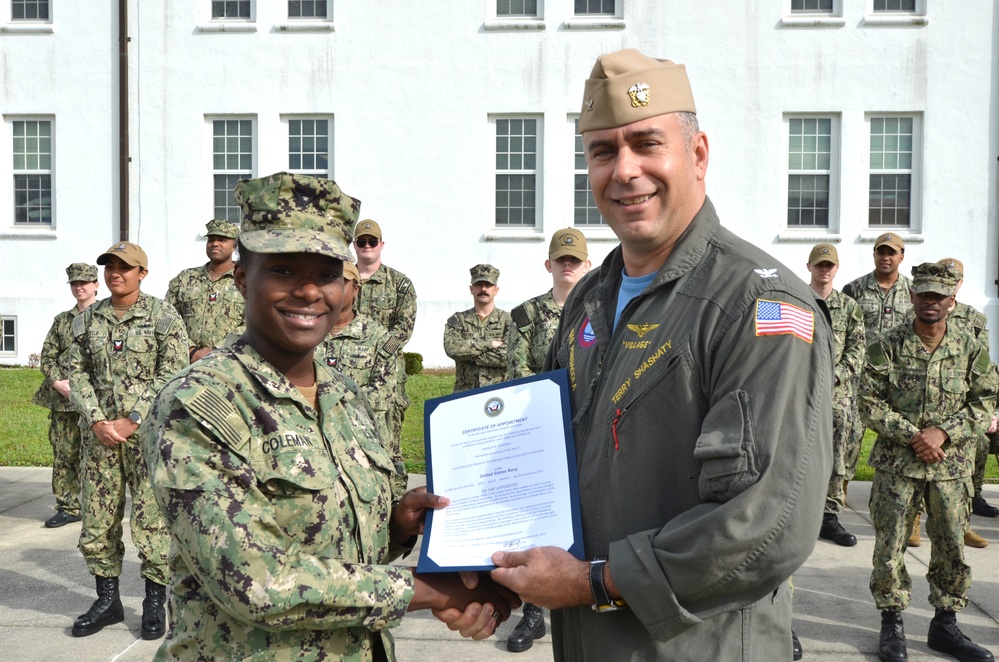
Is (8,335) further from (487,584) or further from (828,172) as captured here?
(487,584)

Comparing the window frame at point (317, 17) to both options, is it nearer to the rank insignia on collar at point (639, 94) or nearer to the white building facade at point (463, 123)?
the white building facade at point (463, 123)

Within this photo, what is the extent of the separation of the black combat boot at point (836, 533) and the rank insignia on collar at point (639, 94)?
20.5ft

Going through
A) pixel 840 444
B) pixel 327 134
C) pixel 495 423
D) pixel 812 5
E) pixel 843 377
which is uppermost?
pixel 812 5

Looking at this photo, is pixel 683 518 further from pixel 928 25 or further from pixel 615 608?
pixel 928 25

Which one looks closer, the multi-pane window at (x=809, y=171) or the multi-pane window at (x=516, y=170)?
the multi-pane window at (x=809, y=171)

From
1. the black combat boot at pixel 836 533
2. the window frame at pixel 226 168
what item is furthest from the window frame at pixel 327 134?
the black combat boot at pixel 836 533

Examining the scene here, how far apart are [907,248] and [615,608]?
16210 millimetres

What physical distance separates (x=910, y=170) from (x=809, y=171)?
5.65 ft

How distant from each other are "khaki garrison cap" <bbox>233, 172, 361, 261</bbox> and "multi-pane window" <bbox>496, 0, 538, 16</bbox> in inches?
634

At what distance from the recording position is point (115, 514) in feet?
20.7

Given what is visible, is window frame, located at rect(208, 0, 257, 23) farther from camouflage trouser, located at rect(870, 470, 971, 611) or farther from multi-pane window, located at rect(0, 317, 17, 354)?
camouflage trouser, located at rect(870, 470, 971, 611)

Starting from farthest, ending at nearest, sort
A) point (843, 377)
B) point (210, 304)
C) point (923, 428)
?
1. point (210, 304)
2. point (843, 377)
3. point (923, 428)

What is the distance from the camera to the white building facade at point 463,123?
16.9 m

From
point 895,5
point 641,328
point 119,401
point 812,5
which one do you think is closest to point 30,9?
point 812,5
